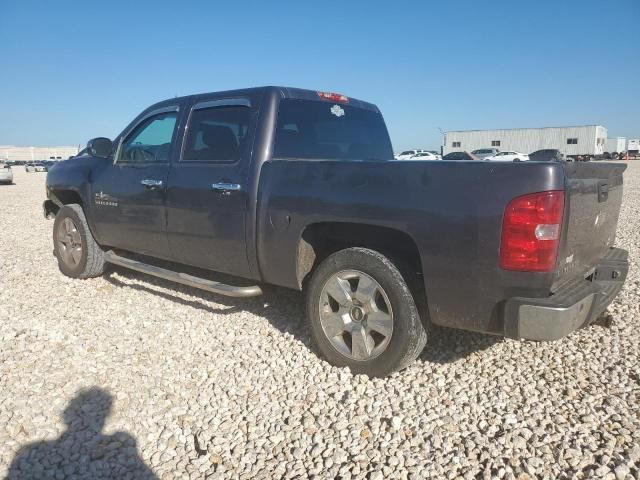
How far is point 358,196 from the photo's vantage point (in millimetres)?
3033

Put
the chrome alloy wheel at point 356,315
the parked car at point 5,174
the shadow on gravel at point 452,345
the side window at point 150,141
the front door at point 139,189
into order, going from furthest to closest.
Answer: the parked car at point 5,174 → the side window at point 150,141 → the front door at point 139,189 → the shadow on gravel at point 452,345 → the chrome alloy wheel at point 356,315

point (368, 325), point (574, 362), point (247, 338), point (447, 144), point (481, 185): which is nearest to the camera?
point (481, 185)

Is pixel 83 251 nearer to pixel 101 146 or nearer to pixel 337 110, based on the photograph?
pixel 101 146

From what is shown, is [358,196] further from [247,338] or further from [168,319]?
[168,319]

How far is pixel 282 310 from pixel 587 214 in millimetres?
2653

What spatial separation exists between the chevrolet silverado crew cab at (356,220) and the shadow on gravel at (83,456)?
4.41 ft

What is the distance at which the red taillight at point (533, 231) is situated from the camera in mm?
2447

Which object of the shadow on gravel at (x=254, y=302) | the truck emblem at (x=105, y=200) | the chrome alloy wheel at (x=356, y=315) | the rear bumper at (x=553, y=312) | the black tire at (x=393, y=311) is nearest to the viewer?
the rear bumper at (x=553, y=312)

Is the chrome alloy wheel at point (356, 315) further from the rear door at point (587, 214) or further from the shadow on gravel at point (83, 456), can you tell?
the shadow on gravel at point (83, 456)

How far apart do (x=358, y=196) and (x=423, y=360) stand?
4.38ft

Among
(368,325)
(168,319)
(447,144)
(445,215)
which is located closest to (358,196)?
(445,215)

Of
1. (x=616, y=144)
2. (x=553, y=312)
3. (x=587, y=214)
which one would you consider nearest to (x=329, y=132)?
(x=587, y=214)

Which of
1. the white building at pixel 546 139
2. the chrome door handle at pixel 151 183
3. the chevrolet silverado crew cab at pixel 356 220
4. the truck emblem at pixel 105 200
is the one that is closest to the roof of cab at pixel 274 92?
the chevrolet silverado crew cab at pixel 356 220

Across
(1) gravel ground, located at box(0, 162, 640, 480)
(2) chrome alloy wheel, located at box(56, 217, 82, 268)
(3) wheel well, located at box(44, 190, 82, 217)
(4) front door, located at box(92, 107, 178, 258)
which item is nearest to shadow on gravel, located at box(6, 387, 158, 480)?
(1) gravel ground, located at box(0, 162, 640, 480)
